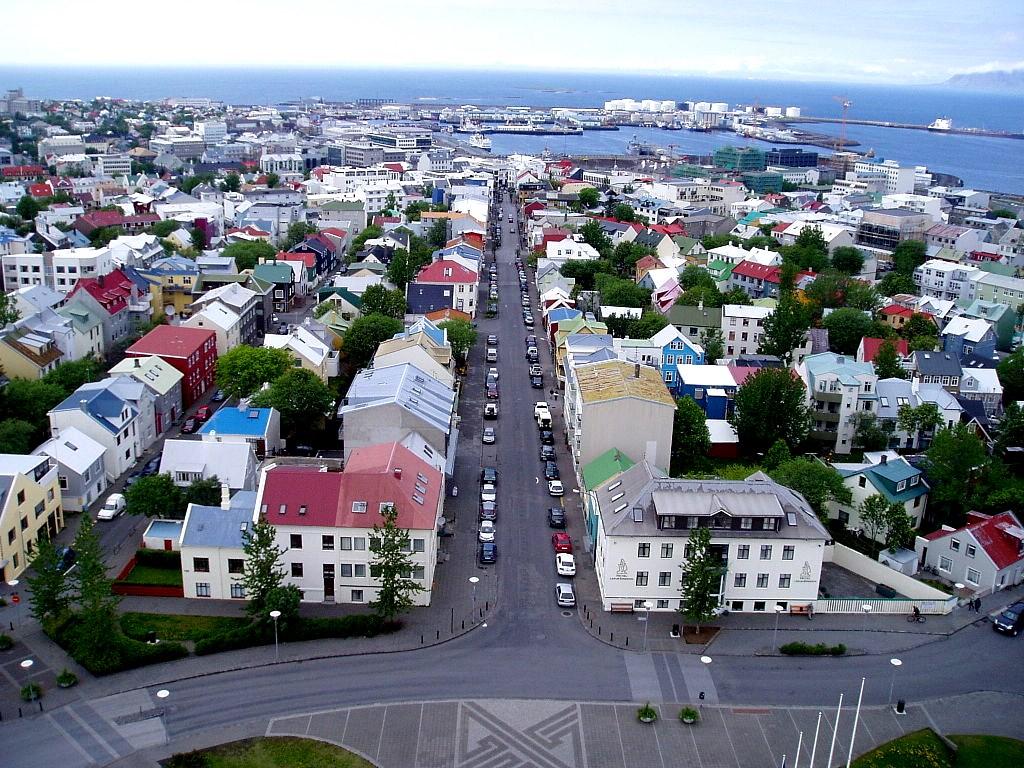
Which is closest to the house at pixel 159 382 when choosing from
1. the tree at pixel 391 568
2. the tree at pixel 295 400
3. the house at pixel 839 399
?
the tree at pixel 295 400

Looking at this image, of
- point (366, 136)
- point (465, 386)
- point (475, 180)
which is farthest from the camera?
point (366, 136)

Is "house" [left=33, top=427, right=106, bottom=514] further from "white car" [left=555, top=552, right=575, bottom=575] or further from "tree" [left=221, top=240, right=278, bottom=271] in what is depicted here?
"tree" [left=221, top=240, right=278, bottom=271]

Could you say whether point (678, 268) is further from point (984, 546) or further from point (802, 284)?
point (984, 546)

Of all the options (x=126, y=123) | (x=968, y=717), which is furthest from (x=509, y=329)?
(x=126, y=123)

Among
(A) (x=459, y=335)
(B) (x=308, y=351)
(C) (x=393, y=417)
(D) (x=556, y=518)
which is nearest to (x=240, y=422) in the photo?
(C) (x=393, y=417)

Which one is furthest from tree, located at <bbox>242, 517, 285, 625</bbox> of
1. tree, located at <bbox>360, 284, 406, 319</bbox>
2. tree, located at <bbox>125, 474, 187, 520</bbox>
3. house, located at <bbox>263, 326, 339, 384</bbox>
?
tree, located at <bbox>360, 284, 406, 319</bbox>

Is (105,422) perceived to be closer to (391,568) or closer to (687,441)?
(391,568)
